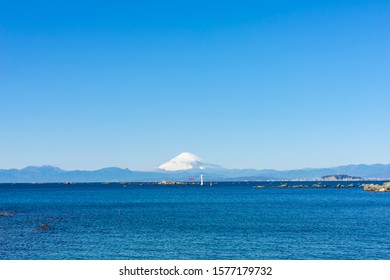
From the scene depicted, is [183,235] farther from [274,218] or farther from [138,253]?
[274,218]

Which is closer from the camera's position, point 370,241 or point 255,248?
point 255,248

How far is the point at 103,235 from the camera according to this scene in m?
52.6

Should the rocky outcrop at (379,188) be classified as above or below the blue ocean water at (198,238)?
above

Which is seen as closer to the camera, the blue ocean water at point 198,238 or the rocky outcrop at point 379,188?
the blue ocean water at point 198,238

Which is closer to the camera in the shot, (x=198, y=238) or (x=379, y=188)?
(x=198, y=238)

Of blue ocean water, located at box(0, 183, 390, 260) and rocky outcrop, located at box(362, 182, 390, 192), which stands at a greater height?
rocky outcrop, located at box(362, 182, 390, 192)

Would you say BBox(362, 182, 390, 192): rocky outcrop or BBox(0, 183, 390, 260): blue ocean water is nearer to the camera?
BBox(0, 183, 390, 260): blue ocean water

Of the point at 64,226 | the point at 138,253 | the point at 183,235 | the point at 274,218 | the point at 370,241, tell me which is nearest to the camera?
the point at 138,253

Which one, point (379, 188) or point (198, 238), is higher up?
point (379, 188)
